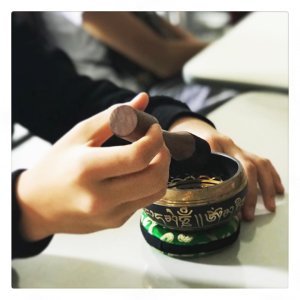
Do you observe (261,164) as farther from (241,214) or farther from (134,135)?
(134,135)

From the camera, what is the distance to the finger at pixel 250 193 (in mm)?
483

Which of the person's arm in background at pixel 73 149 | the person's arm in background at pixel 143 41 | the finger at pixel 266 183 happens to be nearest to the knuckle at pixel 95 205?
the person's arm in background at pixel 73 149

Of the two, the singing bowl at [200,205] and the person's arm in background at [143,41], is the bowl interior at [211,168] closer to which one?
the singing bowl at [200,205]

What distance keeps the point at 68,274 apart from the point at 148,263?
8cm

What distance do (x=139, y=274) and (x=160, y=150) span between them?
5.9 inches

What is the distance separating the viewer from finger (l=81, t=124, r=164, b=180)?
330mm

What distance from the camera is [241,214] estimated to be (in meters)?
0.49

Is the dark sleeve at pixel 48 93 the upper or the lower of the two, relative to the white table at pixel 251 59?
upper

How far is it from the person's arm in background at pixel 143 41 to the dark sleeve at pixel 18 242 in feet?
1.31

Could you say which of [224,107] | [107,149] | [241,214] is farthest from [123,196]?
[224,107]

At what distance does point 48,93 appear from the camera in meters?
0.68

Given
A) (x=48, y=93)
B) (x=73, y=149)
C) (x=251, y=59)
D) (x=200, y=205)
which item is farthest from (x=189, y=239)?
(x=251, y=59)

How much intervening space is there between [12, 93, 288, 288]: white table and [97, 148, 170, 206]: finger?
0.11 m
